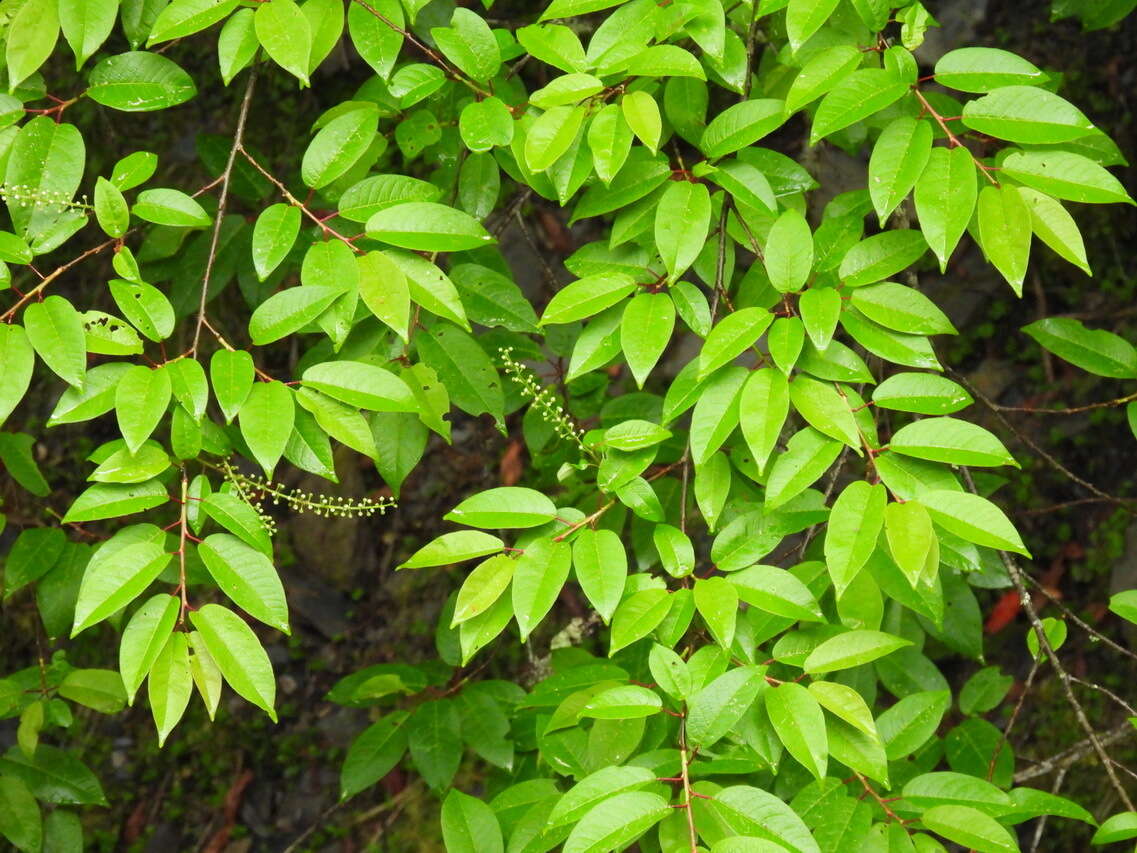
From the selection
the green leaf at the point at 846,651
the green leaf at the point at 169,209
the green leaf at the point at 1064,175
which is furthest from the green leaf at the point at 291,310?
the green leaf at the point at 1064,175

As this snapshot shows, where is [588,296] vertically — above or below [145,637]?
above

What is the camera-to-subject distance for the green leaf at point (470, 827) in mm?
1411

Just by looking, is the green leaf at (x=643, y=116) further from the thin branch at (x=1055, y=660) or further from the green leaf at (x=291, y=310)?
the thin branch at (x=1055, y=660)

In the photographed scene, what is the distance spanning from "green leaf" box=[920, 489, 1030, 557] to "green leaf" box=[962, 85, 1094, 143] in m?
0.43

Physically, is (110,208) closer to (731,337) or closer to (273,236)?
(273,236)

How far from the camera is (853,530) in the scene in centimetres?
121

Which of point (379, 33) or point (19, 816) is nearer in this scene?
point (379, 33)

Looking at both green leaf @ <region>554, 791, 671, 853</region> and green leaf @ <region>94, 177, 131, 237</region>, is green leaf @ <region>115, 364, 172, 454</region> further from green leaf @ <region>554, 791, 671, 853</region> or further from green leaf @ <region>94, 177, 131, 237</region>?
green leaf @ <region>554, 791, 671, 853</region>

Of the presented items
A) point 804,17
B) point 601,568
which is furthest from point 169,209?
point 804,17

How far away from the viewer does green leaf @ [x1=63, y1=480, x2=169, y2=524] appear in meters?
1.27

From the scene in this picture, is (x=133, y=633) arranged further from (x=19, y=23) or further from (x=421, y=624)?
(x=421, y=624)

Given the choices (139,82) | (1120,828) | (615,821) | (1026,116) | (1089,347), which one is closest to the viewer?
(615,821)

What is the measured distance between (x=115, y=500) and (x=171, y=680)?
231mm

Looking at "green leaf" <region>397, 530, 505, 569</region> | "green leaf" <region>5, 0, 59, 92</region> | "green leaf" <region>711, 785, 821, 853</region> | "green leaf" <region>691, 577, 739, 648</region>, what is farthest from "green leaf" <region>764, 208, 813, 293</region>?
"green leaf" <region>5, 0, 59, 92</region>
